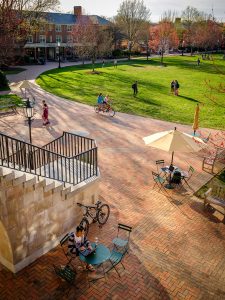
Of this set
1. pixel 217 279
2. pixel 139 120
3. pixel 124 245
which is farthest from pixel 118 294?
pixel 139 120

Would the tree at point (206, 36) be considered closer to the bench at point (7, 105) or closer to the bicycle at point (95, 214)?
the bench at point (7, 105)

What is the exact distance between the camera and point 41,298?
7613 mm

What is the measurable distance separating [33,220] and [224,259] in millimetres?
5747

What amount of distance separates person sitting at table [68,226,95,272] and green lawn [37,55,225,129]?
1169 cm

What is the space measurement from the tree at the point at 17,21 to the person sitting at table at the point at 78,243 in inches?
832

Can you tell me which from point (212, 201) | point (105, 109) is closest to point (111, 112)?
point (105, 109)

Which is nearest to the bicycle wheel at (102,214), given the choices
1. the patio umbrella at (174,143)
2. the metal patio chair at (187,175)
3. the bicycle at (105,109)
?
the patio umbrella at (174,143)

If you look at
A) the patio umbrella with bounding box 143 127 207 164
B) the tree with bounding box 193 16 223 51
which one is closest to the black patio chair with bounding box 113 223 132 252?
the patio umbrella with bounding box 143 127 207 164

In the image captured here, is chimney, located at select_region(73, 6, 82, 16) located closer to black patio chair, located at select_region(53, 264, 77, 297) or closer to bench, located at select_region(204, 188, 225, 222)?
bench, located at select_region(204, 188, 225, 222)

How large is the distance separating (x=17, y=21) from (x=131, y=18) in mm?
52511

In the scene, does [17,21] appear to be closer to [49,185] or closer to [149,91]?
[149,91]

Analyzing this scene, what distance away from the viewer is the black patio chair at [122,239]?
29.0 feet

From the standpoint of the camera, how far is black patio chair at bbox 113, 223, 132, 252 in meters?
8.84

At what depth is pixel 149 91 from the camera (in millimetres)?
34594
